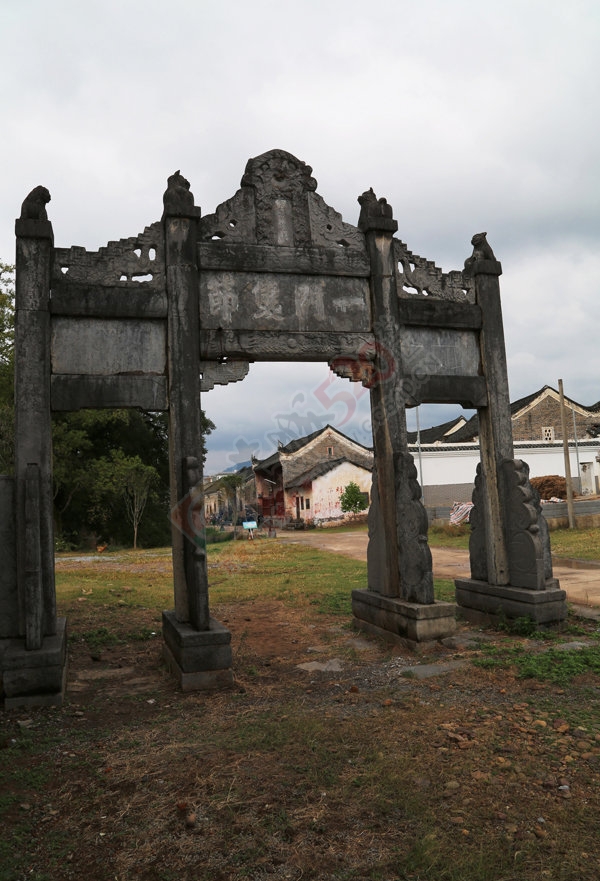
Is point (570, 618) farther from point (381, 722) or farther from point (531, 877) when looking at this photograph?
point (531, 877)

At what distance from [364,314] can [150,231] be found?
2.62m

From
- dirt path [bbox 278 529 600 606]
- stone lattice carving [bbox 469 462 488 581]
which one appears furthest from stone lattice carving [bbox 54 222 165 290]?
dirt path [bbox 278 529 600 606]

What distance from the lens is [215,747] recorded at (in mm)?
4180

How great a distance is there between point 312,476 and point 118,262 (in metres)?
33.2

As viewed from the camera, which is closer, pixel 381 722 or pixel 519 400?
pixel 381 722

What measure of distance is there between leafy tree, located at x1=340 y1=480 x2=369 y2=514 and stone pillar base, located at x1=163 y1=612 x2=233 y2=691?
3173 centimetres

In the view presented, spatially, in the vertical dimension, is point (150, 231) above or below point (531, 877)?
above

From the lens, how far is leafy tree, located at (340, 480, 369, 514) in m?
37.3

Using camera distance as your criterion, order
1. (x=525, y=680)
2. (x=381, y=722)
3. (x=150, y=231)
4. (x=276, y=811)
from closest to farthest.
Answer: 1. (x=276, y=811)
2. (x=381, y=722)
3. (x=525, y=680)
4. (x=150, y=231)

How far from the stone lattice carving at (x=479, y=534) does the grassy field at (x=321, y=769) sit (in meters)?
1.15

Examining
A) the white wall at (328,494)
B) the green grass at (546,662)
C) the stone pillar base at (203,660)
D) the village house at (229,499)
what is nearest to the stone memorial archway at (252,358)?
the stone pillar base at (203,660)

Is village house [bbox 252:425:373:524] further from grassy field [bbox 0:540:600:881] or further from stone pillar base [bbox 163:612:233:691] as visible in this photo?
stone pillar base [bbox 163:612:233:691]

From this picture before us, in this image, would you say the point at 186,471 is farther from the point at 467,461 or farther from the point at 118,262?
the point at 467,461

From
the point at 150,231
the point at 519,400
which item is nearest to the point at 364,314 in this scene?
the point at 150,231
